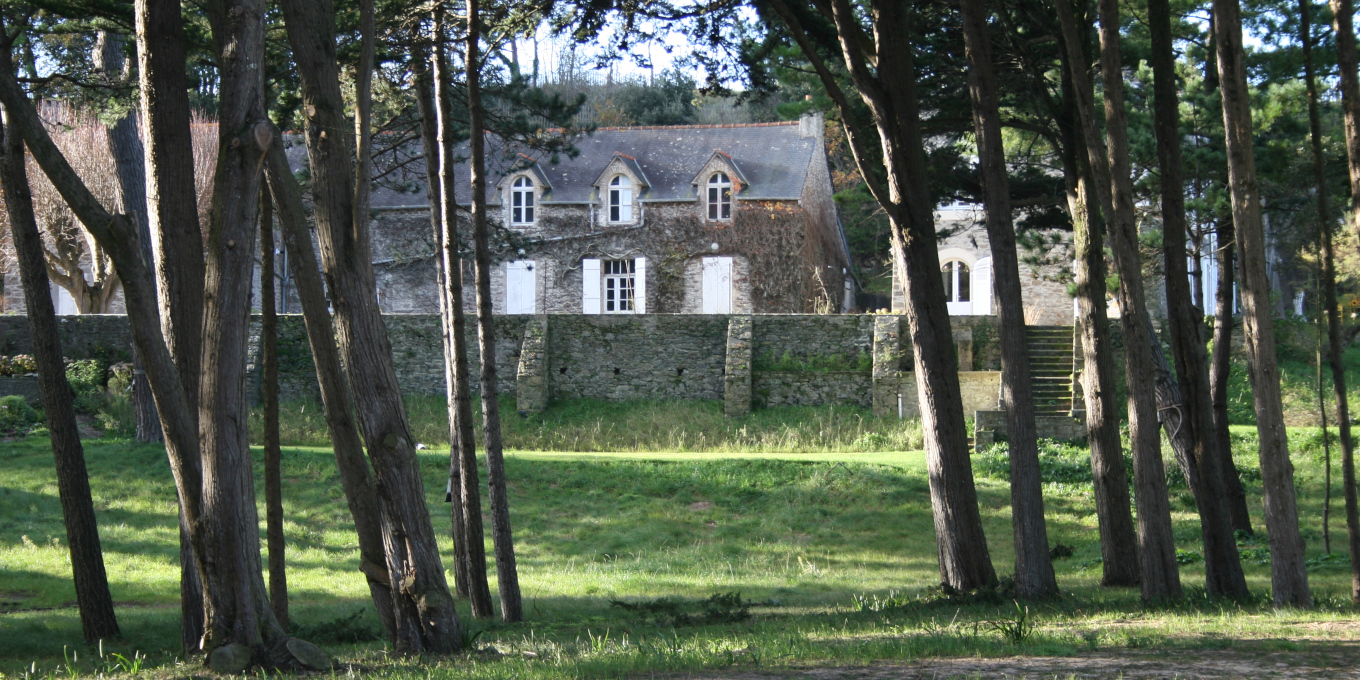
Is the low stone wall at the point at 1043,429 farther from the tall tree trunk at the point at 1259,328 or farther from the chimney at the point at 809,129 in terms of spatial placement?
Answer: the chimney at the point at 809,129

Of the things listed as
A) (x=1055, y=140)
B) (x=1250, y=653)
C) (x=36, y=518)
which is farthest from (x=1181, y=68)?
(x=36, y=518)

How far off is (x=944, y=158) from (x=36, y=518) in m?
13.3

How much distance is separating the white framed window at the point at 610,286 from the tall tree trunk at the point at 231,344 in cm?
2452

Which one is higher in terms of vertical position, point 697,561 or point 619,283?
point 619,283

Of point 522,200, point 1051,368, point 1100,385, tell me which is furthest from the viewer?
point 522,200

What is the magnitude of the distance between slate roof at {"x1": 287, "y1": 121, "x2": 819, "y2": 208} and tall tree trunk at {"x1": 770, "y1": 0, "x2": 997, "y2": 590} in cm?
2044

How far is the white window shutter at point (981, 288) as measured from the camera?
2925 centimetres

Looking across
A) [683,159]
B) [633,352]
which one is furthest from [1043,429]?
[683,159]

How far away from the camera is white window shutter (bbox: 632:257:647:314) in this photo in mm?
30219

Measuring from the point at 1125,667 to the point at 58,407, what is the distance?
8288 mm

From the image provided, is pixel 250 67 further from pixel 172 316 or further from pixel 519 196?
pixel 519 196

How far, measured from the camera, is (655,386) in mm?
24188

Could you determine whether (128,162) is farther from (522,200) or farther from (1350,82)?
(1350,82)

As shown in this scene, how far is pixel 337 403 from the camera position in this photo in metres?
6.78
